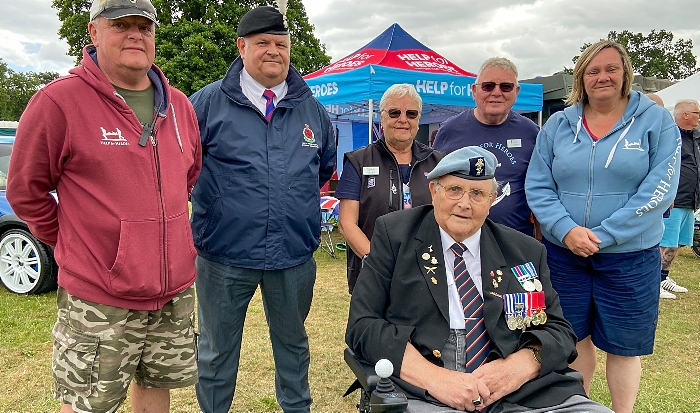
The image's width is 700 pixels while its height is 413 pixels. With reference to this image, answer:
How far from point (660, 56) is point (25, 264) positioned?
4446cm

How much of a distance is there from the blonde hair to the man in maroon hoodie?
210 centimetres

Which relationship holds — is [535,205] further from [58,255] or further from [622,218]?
[58,255]

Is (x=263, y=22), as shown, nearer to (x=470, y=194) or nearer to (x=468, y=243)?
(x=470, y=194)

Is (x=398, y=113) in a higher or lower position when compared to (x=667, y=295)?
higher

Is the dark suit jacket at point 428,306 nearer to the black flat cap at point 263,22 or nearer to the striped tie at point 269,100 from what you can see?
the striped tie at point 269,100

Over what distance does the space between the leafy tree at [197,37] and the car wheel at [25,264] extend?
A: 1498cm

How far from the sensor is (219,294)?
2.48 metres

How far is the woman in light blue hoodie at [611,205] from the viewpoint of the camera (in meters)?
2.37

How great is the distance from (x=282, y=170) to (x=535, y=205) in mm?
1344

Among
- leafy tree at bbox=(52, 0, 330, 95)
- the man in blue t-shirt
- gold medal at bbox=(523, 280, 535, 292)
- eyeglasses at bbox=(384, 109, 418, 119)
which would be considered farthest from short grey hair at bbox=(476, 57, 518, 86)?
leafy tree at bbox=(52, 0, 330, 95)

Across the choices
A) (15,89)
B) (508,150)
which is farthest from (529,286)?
(15,89)

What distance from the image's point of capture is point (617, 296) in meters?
2.45

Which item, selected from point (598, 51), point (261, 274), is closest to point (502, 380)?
point (261, 274)

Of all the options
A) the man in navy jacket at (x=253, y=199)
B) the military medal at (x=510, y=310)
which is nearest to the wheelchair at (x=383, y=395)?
the military medal at (x=510, y=310)
